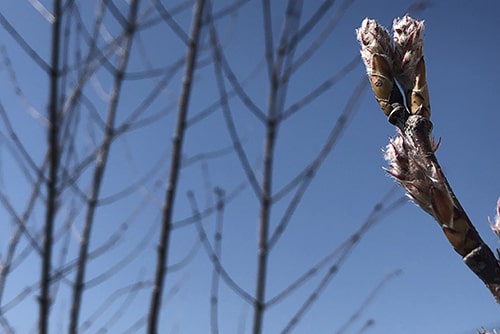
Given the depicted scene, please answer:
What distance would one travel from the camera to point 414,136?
162cm

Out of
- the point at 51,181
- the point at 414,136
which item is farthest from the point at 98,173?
the point at 414,136

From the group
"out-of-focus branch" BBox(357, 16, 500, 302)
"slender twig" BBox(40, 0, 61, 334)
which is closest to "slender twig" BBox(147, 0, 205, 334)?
"slender twig" BBox(40, 0, 61, 334)

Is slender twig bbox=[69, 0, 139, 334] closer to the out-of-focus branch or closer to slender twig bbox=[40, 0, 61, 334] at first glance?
slender twig bbox=[40, 0, 61, 334]

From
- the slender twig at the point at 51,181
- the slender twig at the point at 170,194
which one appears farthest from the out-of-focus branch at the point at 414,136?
the slender twig at the point at 51,181

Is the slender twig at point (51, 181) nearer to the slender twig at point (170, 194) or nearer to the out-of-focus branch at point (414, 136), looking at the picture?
the slender twig at point (170, 194)

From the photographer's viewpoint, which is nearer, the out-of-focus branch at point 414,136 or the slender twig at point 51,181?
the slender twig at point 51,181

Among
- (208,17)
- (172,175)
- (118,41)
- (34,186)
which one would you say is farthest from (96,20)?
(172,175)

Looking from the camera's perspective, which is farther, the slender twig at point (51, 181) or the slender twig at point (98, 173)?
the slender twig at point (98, 173)

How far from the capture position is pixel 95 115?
2000mm

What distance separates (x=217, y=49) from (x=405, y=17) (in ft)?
2.08

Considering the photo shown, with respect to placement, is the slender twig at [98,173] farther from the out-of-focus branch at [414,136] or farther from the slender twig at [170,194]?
the out-of-focus branch at [414,136]

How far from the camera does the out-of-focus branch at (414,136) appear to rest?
148 centimetres

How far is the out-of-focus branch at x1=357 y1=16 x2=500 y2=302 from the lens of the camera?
4.85 feet

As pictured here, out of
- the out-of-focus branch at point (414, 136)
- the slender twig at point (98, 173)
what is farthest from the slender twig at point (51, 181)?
the out-of-focus branch at point (414, 136)
